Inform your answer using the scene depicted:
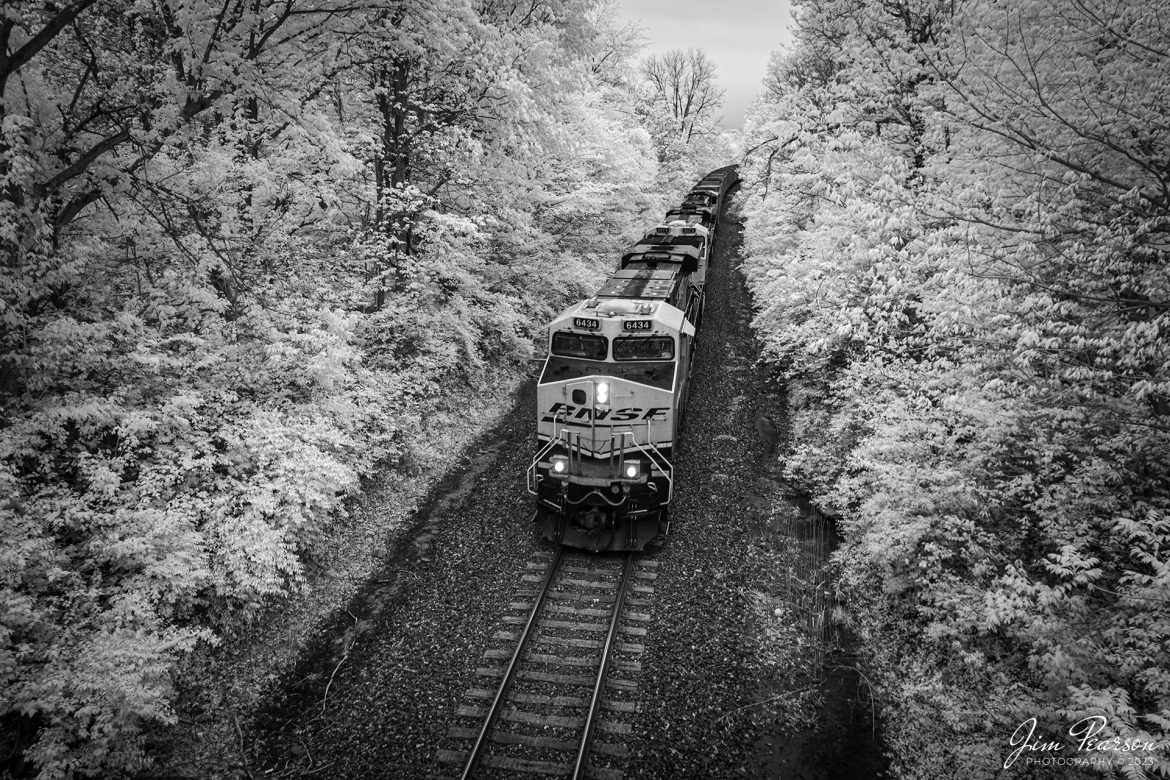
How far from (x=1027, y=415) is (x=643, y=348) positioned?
509cm

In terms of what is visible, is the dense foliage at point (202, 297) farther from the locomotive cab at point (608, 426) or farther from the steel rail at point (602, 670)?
the steel rail at point (602, 670)

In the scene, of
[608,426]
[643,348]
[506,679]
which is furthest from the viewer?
[643,348]

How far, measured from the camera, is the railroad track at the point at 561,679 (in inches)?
225

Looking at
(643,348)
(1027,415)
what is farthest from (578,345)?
(1027,415)

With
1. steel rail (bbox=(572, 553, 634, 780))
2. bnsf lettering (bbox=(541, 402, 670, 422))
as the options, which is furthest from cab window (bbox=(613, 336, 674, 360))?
steel rail (bbox=(572, 553, 634, 780))

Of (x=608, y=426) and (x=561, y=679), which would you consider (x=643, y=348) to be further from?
(x=561, y=679)

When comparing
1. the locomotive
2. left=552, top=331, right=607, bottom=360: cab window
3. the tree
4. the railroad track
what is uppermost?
the tree

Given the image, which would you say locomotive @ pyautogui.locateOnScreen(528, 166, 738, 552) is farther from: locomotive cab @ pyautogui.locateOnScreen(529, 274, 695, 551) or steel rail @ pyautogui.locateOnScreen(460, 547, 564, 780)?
steel rail @ pyautogui.locateOnScreen(460, 547, 564, 780)

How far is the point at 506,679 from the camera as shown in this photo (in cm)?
648

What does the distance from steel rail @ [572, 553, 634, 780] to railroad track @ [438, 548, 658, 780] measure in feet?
0.04

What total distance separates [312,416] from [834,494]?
9.02 meters

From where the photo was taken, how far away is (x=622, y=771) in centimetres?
558

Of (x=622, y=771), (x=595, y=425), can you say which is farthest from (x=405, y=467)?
(x=622, y=771)

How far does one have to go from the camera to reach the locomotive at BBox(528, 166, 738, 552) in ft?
27.5
